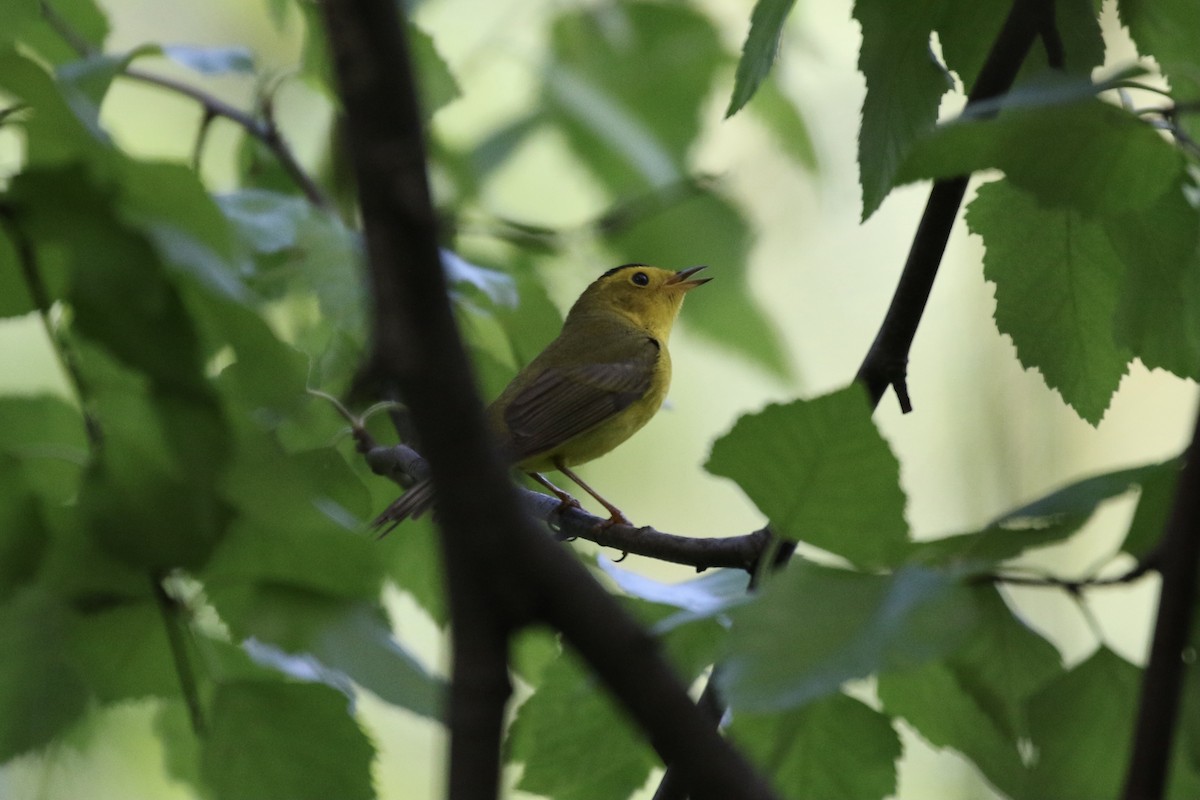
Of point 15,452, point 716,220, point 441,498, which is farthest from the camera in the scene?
point 716,220

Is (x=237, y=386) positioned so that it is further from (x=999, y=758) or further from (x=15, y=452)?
(x=999, y=758)

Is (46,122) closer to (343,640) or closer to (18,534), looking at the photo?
(18,534)

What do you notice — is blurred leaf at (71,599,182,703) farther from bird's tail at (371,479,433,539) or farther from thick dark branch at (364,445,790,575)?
bird's tail at (371,479,433,539)

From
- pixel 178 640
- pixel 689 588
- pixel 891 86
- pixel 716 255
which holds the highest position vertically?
pixel 891 86

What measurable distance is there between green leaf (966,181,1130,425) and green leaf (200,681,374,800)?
65cm

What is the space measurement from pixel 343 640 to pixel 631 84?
104 inches

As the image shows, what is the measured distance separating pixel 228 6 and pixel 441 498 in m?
5.16

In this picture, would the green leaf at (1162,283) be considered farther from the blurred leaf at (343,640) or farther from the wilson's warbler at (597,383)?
the wilson's warbler at (597,383)

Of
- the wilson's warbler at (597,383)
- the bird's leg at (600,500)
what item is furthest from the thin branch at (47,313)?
the wilson's warbler at (597,383)

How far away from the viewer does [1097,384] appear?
1.13 metres

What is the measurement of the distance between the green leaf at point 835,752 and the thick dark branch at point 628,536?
0.13 meters

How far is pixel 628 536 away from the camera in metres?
1.73

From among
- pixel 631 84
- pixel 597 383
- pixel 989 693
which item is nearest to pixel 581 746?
pixel 989 693

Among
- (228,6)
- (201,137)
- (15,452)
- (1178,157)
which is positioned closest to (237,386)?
(15,452)
